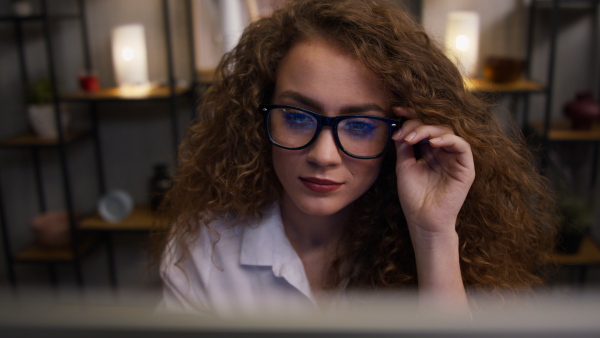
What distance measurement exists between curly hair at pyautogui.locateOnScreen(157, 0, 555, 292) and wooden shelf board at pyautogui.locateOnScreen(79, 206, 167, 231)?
1288mm

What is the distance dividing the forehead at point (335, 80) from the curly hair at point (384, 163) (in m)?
0.02

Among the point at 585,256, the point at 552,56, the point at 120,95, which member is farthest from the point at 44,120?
the point at 585,256

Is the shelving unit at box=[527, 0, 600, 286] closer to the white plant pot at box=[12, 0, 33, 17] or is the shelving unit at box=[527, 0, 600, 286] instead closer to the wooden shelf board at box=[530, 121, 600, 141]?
the wooden shelf board at box=[530, 121, 600, 141]

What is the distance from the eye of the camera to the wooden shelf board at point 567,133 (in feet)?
7.24

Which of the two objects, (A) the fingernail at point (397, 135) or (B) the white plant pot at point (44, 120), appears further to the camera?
(B) the white plant pot at point (44, 120)

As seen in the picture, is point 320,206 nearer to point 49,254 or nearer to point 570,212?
point 570,212

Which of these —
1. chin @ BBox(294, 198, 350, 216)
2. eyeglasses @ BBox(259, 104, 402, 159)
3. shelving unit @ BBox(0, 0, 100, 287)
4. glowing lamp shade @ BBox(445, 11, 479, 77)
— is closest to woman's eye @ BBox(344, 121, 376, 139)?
eyeglasses @ BBox(259, 104, 402, 159)

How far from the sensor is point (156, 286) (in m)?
2.73

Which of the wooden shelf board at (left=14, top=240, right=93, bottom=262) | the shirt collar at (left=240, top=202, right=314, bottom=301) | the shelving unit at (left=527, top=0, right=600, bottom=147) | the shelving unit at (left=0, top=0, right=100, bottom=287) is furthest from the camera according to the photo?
the wooden shelf board at (left=14, top=240, right=93, bottom=262)

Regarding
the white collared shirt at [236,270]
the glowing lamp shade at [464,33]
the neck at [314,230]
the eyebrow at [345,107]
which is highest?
the glowing lamp shade at [464,33]

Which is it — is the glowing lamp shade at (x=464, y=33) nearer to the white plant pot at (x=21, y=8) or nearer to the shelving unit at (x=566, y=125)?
the shelving unit at (x=566, y=125)

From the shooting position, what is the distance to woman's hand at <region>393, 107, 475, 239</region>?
0.92 m

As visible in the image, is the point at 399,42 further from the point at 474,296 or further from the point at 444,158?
the point at 474,296

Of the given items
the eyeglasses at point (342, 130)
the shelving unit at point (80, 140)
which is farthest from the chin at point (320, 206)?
the shelving unit at point (80, 140)
